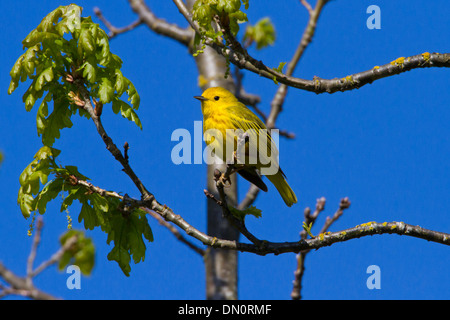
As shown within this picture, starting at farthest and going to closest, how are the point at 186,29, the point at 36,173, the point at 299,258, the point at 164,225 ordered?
the point at 186,29 → the point at 164,225 → the point at 299,258 → the point at 36,173

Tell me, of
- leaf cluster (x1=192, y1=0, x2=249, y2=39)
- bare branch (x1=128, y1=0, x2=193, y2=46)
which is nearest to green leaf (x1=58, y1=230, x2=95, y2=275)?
leaf cluster (x1=192, y1=0, x2=249, y2=39)

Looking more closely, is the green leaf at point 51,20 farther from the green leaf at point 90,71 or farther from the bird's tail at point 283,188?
the bird's tail at point 283,188

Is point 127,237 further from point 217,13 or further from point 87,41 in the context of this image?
point 217,13

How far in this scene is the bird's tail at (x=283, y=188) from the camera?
17.5 ft

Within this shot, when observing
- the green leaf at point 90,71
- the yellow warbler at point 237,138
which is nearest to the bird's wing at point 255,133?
the yellow warbler at point 237,138

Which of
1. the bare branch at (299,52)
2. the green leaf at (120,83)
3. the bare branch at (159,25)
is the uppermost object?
the bare branch at (159,25)

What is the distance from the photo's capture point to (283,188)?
5.34 m

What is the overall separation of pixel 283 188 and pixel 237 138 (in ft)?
3.03

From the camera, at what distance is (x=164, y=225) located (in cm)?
596

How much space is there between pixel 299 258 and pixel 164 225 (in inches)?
62.8

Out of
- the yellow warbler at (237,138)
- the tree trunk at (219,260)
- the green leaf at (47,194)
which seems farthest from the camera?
the tree trunk at (219,260)

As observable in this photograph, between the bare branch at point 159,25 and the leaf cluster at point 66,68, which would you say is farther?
the bare branch at point 159,25

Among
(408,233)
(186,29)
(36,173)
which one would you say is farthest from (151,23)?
(408,233)
